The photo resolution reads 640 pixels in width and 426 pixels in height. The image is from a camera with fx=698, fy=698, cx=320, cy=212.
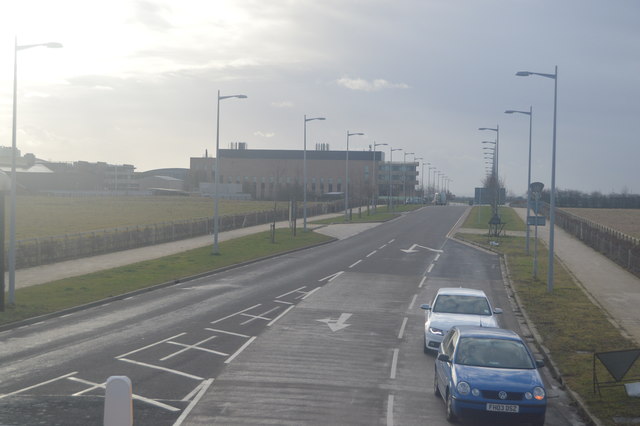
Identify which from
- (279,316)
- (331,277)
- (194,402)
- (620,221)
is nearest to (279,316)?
(279,316)

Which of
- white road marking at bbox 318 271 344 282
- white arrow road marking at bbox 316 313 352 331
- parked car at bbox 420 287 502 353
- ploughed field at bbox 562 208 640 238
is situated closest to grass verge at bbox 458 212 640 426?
parked car at bbox 420 287 502 353

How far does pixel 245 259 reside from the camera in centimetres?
A: 3969

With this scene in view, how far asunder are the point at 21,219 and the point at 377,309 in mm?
49563

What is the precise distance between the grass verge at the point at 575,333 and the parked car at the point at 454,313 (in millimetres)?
1851

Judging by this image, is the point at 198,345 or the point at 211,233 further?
the point at 211,233

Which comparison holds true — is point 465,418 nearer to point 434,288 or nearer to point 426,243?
point 434,288

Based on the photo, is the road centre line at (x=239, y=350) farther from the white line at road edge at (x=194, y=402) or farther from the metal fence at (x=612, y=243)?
the metal fence at (x=612, y=243)

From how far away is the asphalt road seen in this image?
12078 mm

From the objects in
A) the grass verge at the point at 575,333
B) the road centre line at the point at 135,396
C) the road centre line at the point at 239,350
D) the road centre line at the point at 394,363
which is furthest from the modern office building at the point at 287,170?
the road centre line at the point at 135,396

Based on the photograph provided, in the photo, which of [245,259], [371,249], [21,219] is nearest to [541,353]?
[245,259]

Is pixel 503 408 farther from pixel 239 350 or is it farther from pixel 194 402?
pixel 239 350

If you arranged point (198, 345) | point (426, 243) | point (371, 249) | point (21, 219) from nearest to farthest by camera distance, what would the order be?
1. point (198, 345)
2. point (371, 249)
3. point (426, 243)
4. point (21, 219)

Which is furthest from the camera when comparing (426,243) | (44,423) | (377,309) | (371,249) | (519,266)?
(426,243)

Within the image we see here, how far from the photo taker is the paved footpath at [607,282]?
23.1 m
